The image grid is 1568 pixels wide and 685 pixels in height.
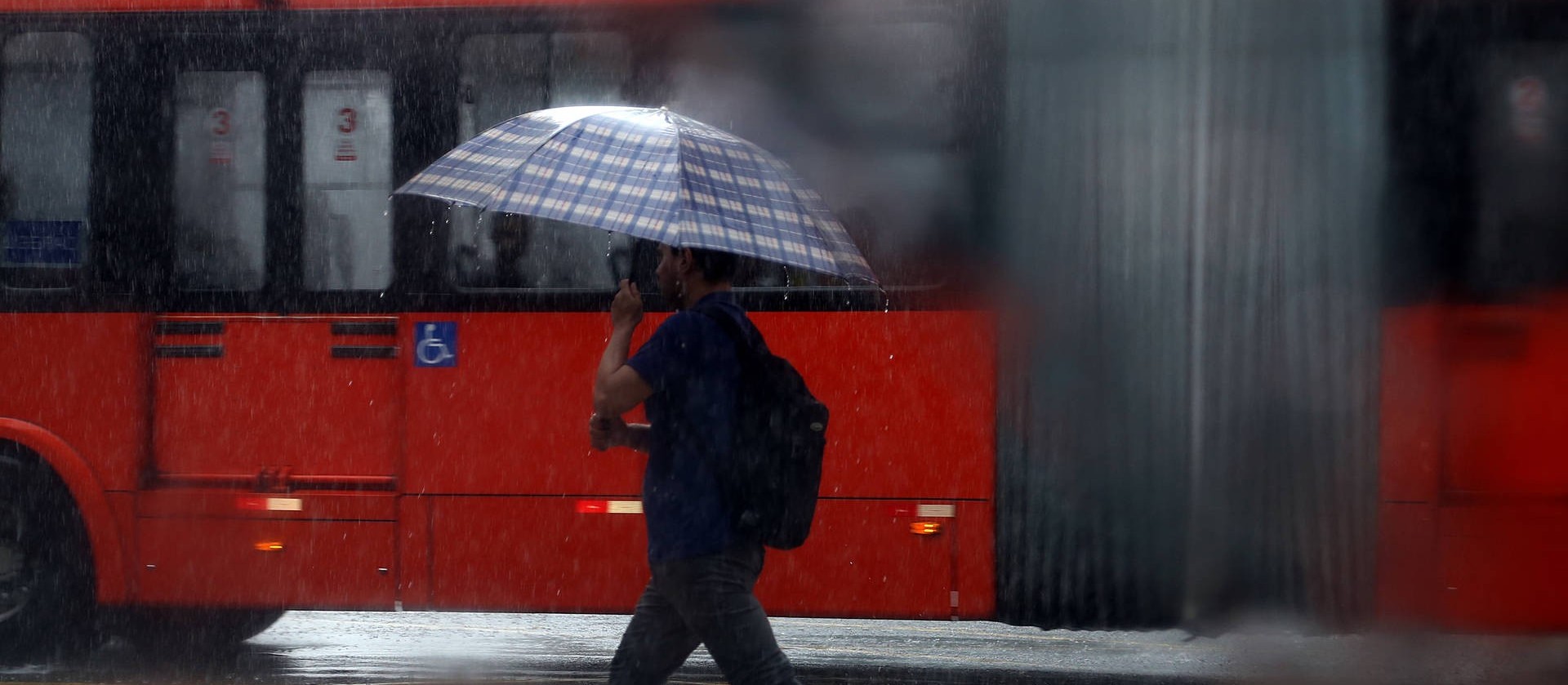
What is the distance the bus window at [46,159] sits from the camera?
5836 mm

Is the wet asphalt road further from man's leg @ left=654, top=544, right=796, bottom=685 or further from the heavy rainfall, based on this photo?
man's leg @ left=654, top=544, right=796, bottom=685

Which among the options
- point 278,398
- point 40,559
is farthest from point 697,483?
point 40,559

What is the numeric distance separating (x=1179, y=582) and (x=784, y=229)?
2683 millimetres

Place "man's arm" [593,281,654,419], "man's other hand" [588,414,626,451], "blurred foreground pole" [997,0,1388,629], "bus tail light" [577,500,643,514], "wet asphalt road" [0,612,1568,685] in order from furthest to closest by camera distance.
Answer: "wet asphalt road" [0,612,1568,685] < "bus tail light" [577,500,643,514] < "blurred foreground pole" [997,0,1388,629] < "man's other hand" [588,414,626,451] < "man's arm" [593,281,654,419]

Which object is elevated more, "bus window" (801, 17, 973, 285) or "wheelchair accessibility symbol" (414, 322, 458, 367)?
"bus window" (801, 17, 973, 285)

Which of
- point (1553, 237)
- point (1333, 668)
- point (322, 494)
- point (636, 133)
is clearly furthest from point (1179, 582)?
point (322, 494)

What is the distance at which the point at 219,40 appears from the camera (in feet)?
19.2

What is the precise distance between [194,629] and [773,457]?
4.58m

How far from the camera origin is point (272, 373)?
19.0 feet

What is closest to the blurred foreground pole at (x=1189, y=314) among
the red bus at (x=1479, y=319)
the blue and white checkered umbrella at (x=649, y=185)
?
the red bus at (x=1479, y=319)

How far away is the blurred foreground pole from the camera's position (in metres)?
5.43

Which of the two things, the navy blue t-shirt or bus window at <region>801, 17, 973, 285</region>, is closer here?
the navy blue t-shirt

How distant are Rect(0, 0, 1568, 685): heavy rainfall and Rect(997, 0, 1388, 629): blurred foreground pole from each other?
0.6 inches

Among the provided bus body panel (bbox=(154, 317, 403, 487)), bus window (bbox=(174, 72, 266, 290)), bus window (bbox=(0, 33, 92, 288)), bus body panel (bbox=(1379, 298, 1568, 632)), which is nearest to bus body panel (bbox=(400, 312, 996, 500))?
bus body panel (bbox=(154, 317, 403, 487))
